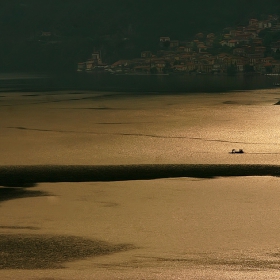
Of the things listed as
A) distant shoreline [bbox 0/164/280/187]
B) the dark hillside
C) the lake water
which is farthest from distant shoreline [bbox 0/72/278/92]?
the dark hillside

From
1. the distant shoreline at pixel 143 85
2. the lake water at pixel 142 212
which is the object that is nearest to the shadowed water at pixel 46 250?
the lake water at pixel 142 212

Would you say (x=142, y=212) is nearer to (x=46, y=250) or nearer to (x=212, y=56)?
(x=46, y=250)

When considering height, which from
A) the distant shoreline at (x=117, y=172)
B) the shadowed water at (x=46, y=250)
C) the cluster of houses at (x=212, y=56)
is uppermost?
the shadowed water at (x=46, y=250)

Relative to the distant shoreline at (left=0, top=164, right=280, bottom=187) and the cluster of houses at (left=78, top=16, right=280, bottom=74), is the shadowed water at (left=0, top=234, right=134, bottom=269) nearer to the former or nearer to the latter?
the distant shoreline at (left=0, top=164, right=280, bottom=187)

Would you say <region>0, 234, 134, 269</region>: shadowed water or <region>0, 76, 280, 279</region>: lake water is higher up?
<region>0, 234, 134, 269</region>: shadowed water

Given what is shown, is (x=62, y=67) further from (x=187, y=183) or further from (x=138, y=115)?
(x=187, y=183)

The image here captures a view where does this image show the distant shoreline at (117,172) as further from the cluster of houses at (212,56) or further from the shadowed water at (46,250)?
the cluster of houses at (212,56)
